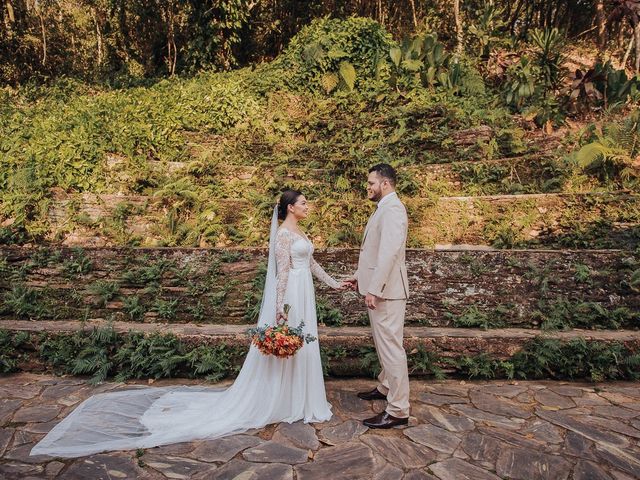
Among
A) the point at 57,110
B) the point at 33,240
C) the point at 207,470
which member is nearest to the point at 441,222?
the point at 207,470

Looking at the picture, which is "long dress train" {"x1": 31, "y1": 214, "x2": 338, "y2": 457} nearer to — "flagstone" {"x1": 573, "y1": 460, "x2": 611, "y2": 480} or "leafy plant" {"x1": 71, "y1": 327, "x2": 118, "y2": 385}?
"leafy plant" {"x1": 71, "y1": 327, "x2": 118, "y2": 385}

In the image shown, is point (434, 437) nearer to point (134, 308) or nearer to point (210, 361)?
point (210, 361)

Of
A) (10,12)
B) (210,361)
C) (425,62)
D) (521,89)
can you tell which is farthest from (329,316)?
(10,12)

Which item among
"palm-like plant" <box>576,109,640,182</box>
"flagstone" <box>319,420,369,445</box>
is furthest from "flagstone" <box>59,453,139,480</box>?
"palm-like plant" <box>576,109,640,182</box>

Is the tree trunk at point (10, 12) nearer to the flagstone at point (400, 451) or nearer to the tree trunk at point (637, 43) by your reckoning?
the flagstone at point (400, 451)

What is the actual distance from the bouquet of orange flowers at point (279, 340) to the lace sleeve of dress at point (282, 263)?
0.22 meters

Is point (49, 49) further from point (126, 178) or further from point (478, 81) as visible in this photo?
point (478, 81)

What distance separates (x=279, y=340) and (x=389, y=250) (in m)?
1.19

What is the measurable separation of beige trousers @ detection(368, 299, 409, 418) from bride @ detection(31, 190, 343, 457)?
2.03ft

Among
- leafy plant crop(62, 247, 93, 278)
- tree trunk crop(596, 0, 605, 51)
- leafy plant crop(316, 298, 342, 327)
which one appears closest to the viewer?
leafy plant crop(316, 298, 342, 327)

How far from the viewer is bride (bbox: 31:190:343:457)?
3574mm

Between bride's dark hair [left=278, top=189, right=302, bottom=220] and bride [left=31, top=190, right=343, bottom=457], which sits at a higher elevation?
bride's dark hair [left=278, top=189, right=302, bottom=220]

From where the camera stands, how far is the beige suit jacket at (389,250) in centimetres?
362

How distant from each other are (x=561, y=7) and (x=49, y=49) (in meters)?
20.0
